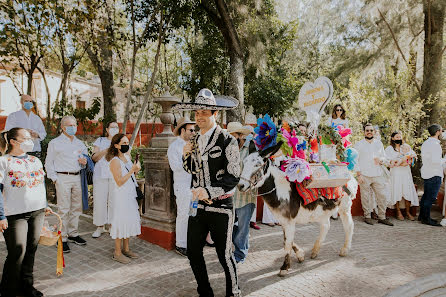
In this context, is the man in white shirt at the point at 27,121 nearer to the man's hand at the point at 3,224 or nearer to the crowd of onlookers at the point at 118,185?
the crowd of onlookers at the point at 118,185

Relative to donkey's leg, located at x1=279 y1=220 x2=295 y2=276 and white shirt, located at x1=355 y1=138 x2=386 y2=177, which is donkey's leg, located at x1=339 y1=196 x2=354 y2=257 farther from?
white shirt, located at x1=355 y1=138 x2=386 y2=177

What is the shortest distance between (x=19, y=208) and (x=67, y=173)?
1.77m

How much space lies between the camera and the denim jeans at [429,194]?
667 centimetres

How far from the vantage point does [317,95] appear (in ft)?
14.3

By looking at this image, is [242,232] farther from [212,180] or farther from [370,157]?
[370,157]

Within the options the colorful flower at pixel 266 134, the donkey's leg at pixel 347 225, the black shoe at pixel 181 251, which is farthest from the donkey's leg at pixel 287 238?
the black shoe at pixel 181 251

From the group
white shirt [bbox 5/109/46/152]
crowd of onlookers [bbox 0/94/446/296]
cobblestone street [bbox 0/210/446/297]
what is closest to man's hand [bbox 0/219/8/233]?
crowd of onlookers [bbox 0/94/446/296]

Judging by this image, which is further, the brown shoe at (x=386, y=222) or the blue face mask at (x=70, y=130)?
the brown shoe at (x=386, y=222)

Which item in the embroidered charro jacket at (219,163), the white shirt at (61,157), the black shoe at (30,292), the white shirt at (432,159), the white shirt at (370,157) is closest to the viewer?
the embroidered charro jacket at (219,163)

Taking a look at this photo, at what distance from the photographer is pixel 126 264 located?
173 inches

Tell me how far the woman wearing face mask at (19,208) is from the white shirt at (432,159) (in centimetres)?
740

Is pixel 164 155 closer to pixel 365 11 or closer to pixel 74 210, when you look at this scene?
pixel 74 210

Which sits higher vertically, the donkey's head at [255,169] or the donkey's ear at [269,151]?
the donkey's ear at [269,151]

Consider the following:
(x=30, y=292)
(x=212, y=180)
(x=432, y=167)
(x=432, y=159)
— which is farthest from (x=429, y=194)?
(x=30, y=292)
